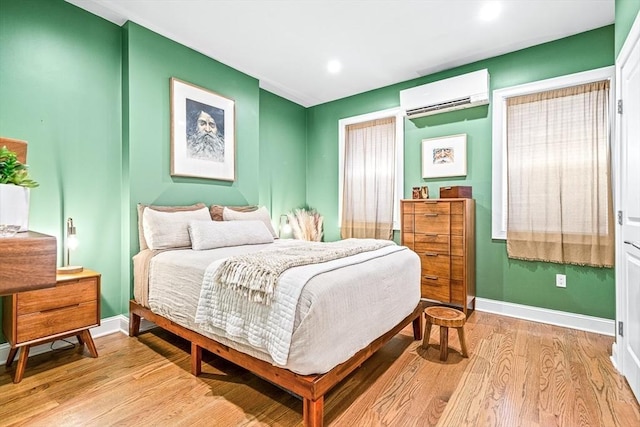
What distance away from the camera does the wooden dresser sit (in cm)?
313

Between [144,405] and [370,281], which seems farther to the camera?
[370,281]

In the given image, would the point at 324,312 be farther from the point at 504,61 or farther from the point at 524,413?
the point at 504,61

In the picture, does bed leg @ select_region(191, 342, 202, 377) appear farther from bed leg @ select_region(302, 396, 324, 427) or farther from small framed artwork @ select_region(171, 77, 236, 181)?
small framed artwork @ select_region(171, 77, 236, 181)

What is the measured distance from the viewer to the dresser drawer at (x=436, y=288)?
3.21 metres

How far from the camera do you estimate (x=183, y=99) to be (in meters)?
3.13

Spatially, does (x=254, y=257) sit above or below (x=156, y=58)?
below

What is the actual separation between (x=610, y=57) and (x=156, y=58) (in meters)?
4.10

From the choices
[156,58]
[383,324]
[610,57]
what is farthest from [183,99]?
[610,57]

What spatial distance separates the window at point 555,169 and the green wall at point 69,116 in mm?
3724

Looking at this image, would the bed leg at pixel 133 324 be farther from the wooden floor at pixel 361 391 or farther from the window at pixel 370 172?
the window at pixel 370 172

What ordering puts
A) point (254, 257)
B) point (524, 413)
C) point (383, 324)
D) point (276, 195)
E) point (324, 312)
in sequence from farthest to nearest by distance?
point (276, 195) → point (383, 324) → point (254, 257) → point (524, 413) → point (324, 312)

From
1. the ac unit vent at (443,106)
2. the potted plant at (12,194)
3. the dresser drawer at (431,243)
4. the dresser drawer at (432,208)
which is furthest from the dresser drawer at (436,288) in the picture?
the potted plant at (12,194)

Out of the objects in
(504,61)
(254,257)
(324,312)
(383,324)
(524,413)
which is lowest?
(524,413)

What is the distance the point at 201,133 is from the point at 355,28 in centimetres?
182
